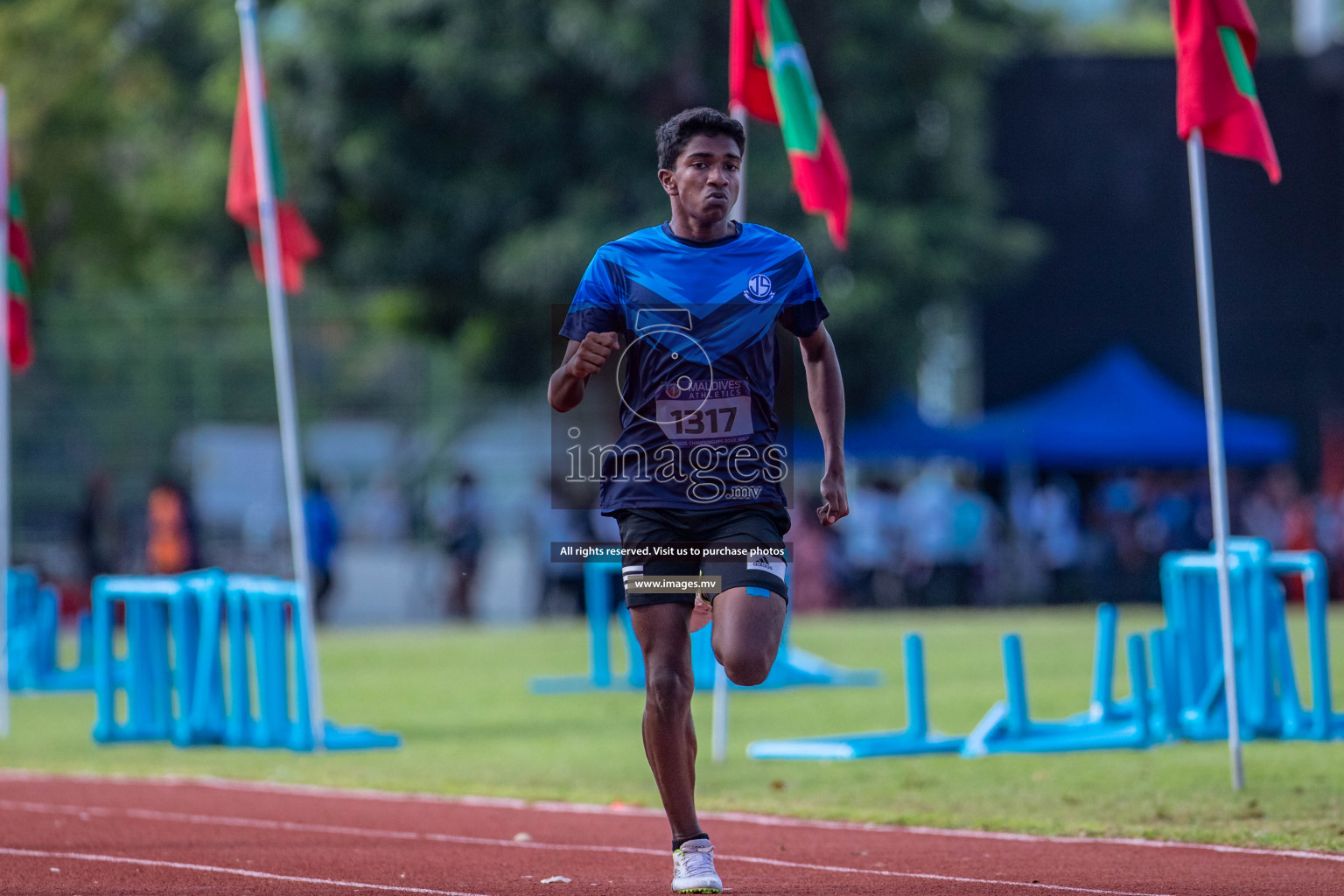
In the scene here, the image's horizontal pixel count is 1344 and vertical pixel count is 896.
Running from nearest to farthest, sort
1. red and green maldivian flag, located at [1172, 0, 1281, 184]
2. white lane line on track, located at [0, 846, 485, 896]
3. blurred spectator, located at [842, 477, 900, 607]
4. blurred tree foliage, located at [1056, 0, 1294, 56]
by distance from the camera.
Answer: white lane line on track, located at [0, 846, 485, 896] → red and green maldivian flag, located at [1172, 0, 1281, 184] → blurred spectator, located at [842, 477, 900, 607] → blurred tree foliage, located at [1056, 0, 1294, 56]

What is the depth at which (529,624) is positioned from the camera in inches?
1035

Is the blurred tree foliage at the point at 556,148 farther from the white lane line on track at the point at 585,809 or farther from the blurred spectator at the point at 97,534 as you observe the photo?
the white lane line on track at the point at 585,809

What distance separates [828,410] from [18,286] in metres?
9.84

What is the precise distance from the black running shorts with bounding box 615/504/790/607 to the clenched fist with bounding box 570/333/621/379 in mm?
494

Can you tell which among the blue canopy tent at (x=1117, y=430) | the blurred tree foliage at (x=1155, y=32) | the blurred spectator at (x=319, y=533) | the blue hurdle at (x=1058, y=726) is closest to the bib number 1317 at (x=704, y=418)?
the blue hurdle at (x=1058, y=726)

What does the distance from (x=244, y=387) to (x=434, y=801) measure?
80.8ft

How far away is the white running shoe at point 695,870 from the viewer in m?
6.29

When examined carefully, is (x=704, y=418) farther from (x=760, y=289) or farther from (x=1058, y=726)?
(x=1058, y=726)

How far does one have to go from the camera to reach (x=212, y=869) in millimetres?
7566

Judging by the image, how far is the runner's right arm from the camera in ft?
20.2

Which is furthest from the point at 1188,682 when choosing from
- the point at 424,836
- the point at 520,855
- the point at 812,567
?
the point at 812,567

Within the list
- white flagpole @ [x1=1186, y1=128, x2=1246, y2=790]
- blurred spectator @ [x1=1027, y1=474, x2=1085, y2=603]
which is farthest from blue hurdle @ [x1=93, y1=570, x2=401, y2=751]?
blurred spectator @ [x1=1027, y1=474, x2=1085, y2=603]

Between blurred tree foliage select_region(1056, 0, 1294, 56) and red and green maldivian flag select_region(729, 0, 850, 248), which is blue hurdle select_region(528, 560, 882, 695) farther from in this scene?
blurred tree foliage select_region(1056, 0, 1294, 56)

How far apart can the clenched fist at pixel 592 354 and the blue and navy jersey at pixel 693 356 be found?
0.40ft
